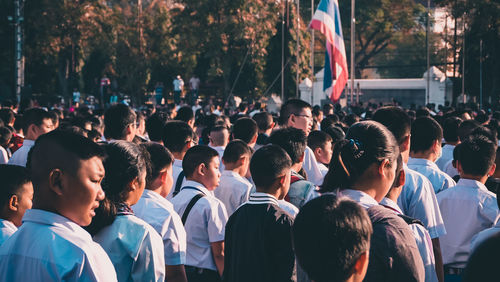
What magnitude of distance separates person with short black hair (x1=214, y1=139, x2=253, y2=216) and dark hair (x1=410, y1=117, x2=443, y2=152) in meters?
1.39

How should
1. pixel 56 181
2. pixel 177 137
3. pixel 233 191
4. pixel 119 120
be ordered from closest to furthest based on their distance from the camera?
pixel 56 181 < pixel 233 191 < pixel 177 137 < pixel 119 120

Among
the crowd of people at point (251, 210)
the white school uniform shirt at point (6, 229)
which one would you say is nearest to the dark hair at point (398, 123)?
the crowd of people at point (251, 210)

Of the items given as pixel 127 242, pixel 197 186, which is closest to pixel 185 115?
pixel 197 186

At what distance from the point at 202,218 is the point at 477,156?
2060 mm

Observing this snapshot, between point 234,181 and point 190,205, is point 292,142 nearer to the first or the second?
point 234,181

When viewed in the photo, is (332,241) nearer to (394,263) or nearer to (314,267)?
(314,267)

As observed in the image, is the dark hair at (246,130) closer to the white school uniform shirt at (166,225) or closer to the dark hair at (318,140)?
the dark hair at (318,140)

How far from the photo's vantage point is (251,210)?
402cm

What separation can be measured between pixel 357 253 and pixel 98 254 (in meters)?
0.97

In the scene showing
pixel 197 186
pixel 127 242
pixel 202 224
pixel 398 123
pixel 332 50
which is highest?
pixel 332 50

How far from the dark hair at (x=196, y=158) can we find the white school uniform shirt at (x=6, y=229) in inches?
64.8

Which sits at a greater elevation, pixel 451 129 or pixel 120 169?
pixel 120 169

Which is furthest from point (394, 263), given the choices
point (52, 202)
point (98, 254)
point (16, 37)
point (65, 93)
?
point (65, 93)

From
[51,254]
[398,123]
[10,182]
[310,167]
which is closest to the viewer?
[51,254]
